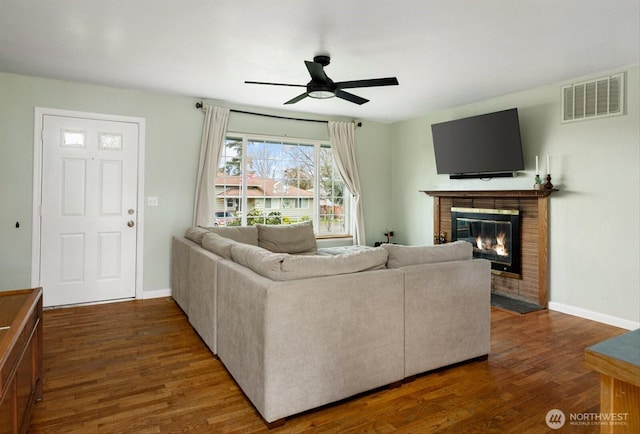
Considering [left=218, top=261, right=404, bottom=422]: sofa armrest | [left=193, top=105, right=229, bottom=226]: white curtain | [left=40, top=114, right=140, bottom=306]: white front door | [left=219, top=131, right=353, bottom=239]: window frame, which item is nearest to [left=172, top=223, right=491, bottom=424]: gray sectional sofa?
[left=218, top=261, right=404, bottom=422]: sofa armrest

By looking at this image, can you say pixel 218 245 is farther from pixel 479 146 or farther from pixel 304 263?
pixel 479 146

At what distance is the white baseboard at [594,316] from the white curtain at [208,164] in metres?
4.15

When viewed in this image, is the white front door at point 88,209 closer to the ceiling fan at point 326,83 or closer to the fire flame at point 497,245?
the ceiling fan at point 326,83

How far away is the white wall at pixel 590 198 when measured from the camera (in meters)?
3.58

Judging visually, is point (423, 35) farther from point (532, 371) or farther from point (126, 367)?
point (126, 367)

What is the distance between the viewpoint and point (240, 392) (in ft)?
7.72

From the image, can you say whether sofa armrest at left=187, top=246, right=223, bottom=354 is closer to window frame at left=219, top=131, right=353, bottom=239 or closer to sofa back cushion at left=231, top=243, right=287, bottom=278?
sofa back cushion at left=231, top=243, right=287, bottom=278

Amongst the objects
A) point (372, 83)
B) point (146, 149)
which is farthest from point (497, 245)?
point (146, 149)

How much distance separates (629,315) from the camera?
360 centimetres

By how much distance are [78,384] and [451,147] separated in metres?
4.67

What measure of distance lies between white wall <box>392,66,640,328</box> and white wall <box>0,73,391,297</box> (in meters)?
2.55

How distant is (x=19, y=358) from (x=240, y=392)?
120 centimetres

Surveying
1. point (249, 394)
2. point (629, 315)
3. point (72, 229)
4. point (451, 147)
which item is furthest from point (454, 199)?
point (72, 229)

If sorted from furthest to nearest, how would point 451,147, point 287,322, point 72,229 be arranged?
point 451,147, point 72,229, point 287,322
